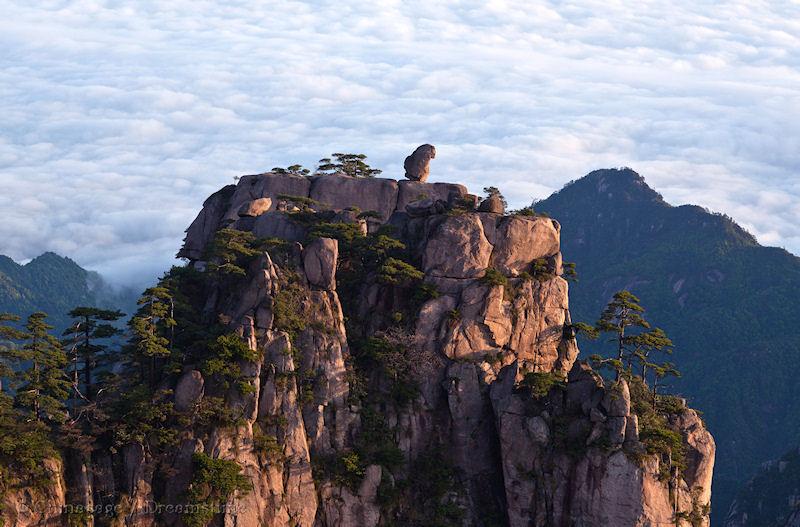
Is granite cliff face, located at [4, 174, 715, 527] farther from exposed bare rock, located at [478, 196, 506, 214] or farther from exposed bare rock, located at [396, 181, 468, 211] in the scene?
exposed bare rock, located at [396, 181, 468, 211]

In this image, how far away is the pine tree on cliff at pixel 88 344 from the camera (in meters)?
88.5

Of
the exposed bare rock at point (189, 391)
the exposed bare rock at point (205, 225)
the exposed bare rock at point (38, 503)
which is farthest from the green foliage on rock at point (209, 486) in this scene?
the exposed bare rock at point (205, 225)

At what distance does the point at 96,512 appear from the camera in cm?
8225

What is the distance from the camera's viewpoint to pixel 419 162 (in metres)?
113

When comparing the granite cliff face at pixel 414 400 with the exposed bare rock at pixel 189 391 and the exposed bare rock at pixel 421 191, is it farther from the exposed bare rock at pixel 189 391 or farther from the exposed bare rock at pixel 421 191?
the exposed bare rock at pixel 421 191

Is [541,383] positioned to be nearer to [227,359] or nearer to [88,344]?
[227,359]

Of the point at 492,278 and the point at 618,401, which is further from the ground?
the point at 492,278

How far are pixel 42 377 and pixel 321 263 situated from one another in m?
22.3

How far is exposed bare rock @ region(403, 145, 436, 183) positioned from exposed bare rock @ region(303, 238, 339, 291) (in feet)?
63.0

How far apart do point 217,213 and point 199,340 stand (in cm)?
2288

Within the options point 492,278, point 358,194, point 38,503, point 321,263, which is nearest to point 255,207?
point 358,194

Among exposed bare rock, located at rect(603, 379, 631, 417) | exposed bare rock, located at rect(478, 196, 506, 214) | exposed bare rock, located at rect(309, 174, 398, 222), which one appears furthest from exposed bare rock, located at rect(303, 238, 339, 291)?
exposed bare rock, located at rect(603, 379, 631, 417)

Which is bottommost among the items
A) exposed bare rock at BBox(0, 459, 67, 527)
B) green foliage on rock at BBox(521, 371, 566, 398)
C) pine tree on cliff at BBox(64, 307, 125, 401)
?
exposed bare rock at BBox(0, 459, 67, 527)

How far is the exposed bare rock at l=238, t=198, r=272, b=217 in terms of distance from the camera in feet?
343
